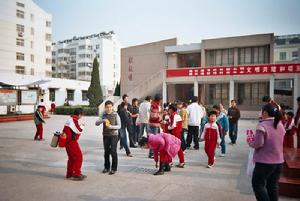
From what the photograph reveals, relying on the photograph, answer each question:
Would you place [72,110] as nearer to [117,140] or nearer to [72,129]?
[117,140]

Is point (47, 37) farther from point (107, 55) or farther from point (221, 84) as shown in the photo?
point (221, 84)

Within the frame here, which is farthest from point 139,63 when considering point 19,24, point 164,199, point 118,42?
point 118,42

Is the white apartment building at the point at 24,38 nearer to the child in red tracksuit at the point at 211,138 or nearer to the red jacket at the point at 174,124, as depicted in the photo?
the red jacket at the point at 174,124

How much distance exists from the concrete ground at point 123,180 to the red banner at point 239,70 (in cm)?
1599

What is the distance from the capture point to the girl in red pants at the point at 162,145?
19.3 ft

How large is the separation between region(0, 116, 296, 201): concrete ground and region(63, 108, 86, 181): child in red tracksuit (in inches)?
8.8

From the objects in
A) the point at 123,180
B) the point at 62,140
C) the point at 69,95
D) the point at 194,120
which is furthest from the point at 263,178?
the point at 69,95

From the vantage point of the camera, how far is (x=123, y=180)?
19.1 ft

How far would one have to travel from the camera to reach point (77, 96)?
47.5m

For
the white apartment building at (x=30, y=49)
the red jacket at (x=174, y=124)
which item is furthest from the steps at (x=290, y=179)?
the white apartment building at (x=30, y=49)

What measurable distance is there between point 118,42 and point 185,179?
76.5 meters

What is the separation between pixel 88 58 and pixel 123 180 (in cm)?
7108

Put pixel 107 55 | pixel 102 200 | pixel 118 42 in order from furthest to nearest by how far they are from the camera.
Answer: pixel 118 42 < pixel 107 55 < pixel 102 200

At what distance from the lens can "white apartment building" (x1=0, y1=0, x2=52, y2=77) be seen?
1661 inches
